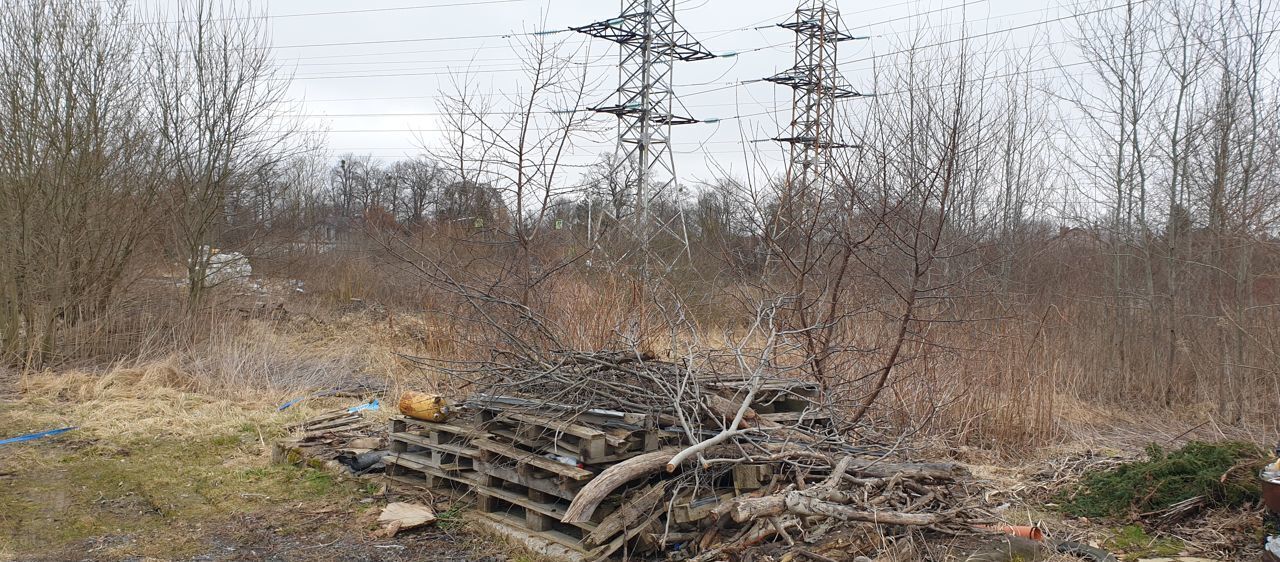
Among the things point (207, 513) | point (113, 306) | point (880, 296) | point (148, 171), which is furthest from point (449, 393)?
point (148, 171)

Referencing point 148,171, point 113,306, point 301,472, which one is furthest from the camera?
point 148,171

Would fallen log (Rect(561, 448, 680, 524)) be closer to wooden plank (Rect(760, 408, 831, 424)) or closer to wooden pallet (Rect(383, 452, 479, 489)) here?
wooden plank (Rect(760, 408, 831, 424))

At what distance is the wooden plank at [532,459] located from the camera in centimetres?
457

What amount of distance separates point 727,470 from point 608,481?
0.70m

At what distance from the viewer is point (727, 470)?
15.2 feet

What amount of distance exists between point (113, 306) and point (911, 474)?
441 inches

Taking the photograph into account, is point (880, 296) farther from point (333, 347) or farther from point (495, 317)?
point (333, 347)

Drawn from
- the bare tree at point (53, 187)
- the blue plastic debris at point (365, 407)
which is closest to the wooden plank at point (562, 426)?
the blue plastic debris at point (365, 407)

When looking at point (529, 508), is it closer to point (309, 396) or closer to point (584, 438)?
point (584, 438)

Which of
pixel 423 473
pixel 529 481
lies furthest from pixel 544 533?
pixel 423 473

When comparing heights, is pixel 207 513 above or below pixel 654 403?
below

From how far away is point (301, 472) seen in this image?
6.38 metres

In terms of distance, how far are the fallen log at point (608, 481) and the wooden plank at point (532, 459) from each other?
0.34 ft

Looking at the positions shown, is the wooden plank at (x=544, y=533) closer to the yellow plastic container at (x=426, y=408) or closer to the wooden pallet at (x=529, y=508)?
the wooden pallet at (x=529, y=508)
